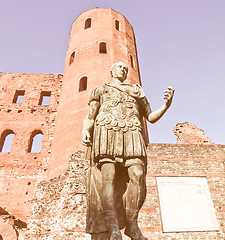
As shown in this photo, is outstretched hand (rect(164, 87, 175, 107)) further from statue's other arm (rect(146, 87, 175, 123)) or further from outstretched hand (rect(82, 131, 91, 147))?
outstretched hand (rect(82, 131, 91, 147))

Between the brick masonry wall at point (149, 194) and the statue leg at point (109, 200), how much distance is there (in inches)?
234

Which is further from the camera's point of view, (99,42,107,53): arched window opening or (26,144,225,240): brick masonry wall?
(99,42,107,53): arched window opening

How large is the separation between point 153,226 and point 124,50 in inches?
404

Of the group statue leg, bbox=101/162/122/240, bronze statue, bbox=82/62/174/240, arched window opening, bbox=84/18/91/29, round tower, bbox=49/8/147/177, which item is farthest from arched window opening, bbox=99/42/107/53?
statue leg, bbox=101/162/122/240

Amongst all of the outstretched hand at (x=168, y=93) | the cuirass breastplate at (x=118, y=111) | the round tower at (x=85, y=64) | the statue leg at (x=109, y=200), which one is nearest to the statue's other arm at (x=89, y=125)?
the cuirass breastplate at (x=118, y=111)

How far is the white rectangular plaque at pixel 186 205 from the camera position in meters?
9.31

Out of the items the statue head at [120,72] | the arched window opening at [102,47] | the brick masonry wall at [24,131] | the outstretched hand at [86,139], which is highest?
the arched window opening at [102,47]

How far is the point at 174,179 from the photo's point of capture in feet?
34.1

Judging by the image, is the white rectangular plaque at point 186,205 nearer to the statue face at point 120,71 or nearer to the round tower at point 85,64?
the round tower at point 85,64

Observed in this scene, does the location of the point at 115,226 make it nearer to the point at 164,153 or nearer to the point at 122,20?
the point at 164,153

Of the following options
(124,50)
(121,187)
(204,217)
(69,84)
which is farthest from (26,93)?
(121,187)

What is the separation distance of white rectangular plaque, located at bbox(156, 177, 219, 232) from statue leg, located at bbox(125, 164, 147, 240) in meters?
7.31

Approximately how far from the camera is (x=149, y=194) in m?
9.84

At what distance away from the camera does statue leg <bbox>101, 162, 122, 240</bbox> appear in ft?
7.71
